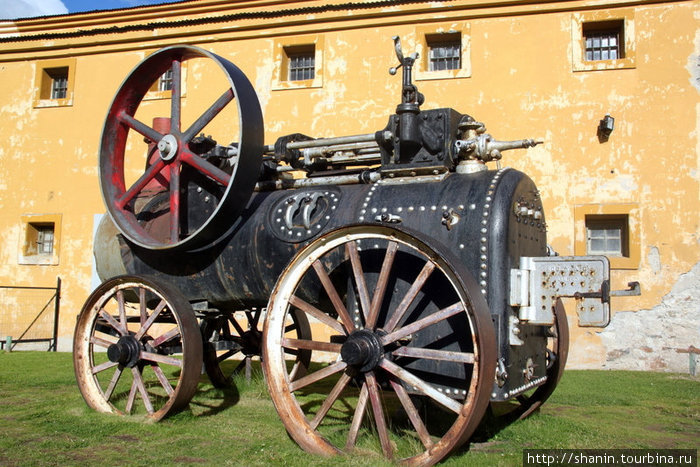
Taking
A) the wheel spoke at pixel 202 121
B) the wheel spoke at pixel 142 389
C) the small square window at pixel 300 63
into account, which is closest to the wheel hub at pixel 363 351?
the wheel spoke at pixel 142 389

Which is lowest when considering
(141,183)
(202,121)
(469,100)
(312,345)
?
(312,345)

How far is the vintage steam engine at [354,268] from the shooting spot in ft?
12.7

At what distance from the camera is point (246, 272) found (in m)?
5.27

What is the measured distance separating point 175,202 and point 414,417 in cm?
279

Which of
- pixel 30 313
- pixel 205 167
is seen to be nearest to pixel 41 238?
pixel 30 313

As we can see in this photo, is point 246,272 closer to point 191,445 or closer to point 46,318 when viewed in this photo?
point 191,445

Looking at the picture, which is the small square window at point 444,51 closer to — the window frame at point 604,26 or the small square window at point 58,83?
the window frame at point 604,26

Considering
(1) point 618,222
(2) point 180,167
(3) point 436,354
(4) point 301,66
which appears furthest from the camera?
(4) point 301,66

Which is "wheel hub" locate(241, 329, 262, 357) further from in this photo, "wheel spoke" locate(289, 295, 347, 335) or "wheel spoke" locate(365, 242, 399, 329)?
"wheel spoke" locate(365, 242, 399, 329)

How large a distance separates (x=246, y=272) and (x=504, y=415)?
2391 millimetres

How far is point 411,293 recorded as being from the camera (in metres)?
3.88

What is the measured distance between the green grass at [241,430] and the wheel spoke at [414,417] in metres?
0.26

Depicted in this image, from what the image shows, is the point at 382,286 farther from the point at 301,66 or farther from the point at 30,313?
the point at 30,313

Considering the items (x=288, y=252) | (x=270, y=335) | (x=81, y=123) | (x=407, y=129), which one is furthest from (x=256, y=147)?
(x=81, y=123)
